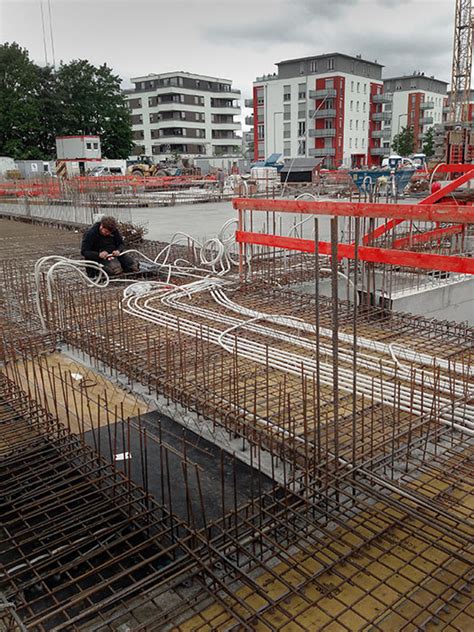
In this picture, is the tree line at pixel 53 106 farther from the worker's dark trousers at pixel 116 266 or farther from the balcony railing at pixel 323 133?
the worker's dark trousers at pixel 116 266

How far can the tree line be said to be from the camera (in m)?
45.5

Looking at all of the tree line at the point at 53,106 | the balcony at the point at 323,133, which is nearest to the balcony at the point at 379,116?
the balcony at the point at 323,133

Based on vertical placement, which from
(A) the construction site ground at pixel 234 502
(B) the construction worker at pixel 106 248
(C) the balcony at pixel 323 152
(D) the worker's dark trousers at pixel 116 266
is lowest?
(A) the construction site ground at pixel 234 502

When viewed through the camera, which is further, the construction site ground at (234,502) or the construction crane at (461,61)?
the construction crane at (461,61)

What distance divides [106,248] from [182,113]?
7047cm

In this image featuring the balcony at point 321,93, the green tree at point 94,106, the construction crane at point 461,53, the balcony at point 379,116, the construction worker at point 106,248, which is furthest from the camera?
the balcony at point 379,116

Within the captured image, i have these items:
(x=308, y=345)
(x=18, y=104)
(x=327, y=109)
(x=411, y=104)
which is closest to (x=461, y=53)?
(x=327, y=109)

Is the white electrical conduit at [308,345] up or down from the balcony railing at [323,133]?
down

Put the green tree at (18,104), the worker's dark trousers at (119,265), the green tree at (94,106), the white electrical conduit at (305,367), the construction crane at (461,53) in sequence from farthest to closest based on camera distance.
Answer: the green tree at (94,106) < the construction crane at (461,53) < the green tree at (18,104) < the worker's dark trousers at (119,265) < the white electrical conduit at (305,367)

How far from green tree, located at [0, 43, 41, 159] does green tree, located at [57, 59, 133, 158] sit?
8.41ft

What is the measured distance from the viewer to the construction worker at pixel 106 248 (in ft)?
26.8

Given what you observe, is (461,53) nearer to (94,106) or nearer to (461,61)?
(461,61)

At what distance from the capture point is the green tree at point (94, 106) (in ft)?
164

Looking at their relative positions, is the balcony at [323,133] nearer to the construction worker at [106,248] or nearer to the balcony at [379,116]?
the balcony at [379,116]
